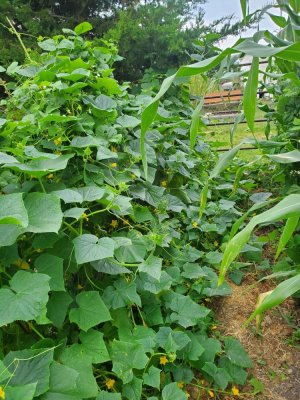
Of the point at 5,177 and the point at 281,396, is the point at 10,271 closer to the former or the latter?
the point at 5,177

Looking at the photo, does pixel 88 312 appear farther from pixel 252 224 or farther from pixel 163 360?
pixel 252 224

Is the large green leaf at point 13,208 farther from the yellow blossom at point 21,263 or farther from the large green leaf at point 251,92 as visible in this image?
the large green leaf at point 251,92

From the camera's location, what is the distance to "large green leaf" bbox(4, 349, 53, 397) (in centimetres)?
83

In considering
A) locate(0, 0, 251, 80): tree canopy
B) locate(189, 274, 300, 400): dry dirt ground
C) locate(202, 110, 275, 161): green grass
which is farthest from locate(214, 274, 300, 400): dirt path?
locate(0, 0, 251, 80): tree canopy

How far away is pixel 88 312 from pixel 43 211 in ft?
1.04

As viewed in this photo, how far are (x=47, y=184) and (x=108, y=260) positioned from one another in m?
0.32

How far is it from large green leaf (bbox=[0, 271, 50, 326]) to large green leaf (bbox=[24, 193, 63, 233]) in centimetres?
13

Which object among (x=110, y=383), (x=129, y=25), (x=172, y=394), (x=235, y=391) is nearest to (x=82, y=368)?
(x=110, y=383)

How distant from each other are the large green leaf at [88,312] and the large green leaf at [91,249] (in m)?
0.14

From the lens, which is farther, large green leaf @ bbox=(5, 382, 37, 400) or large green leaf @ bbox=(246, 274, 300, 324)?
large green leaf @ bbox=(246, 274, 300, 324)

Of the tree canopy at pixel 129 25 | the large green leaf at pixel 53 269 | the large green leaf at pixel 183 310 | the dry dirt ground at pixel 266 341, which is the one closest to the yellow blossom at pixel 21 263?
the large green leaf at pixel 53 269

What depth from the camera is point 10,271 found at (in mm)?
Result: 1104

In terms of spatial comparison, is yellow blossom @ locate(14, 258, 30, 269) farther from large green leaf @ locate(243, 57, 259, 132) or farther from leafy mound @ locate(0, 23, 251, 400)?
large green leaf @ locate(243, 57, 259, 132)

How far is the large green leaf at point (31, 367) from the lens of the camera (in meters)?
0.83
